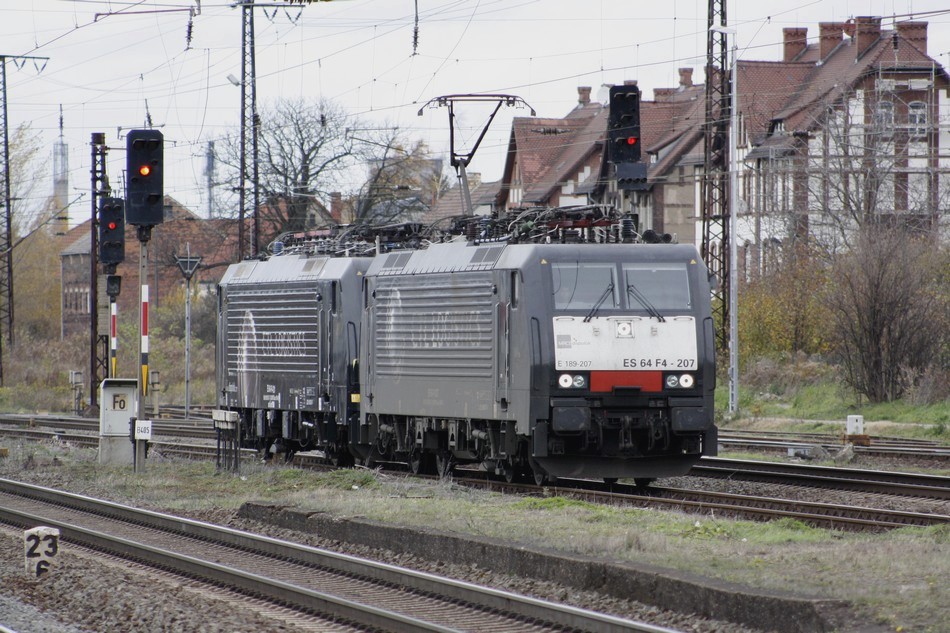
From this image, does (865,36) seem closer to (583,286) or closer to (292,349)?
(292,349)

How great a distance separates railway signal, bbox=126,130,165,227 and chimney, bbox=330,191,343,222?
4147 cm

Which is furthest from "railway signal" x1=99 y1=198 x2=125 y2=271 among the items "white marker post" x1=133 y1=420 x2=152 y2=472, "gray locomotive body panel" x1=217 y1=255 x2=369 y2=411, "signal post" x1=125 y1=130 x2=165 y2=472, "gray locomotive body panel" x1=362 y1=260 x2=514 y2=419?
"gray locomotive body panel" x1=362 y1=260 x2=514 y2=419

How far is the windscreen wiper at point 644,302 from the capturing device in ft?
A: 56.4

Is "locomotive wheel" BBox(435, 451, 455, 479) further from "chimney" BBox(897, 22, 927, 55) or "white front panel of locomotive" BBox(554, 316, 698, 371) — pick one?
"chimney" BBox(897, 22, 927, 55)

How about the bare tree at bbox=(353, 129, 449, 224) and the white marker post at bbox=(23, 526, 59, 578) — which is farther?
the bare tree at bbox=(353, 129, 449, 224)

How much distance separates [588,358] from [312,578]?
578 centimetres

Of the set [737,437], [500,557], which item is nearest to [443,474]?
[500,557]

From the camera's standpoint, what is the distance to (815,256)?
4078cm

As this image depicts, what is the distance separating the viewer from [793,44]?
69.5 meters

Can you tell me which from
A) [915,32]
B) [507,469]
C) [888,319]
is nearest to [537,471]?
[507,469]

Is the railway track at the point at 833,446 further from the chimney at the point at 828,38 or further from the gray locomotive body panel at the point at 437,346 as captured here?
the chimney at the point at 828,38

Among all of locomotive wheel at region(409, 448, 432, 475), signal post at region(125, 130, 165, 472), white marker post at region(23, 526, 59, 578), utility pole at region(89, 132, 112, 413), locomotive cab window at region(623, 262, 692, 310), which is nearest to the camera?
white marker post at region(23, 526, 59, 578)

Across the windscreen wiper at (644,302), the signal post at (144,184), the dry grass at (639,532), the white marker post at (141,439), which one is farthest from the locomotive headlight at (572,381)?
the white marker post at (141,439)

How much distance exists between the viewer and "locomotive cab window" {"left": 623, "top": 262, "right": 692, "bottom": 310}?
17.3m
